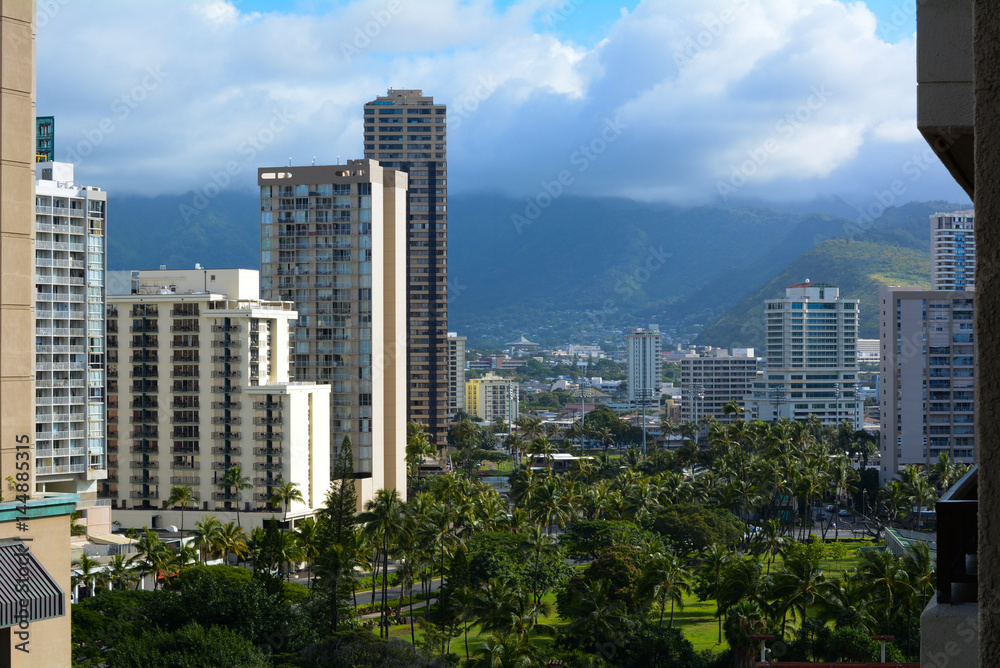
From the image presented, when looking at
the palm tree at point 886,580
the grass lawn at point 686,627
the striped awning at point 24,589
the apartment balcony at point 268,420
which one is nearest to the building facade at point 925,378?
the grass lawn at point 686,627

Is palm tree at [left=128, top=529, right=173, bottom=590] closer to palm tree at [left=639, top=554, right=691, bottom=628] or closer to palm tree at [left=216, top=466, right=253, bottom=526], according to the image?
palm tree at [left=216, top=466, right=253, bottom=526]

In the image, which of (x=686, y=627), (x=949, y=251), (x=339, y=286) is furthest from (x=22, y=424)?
(x=949, y=251)

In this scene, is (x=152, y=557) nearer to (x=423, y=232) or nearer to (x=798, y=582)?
(x=798, y=582)

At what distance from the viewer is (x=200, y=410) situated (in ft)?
266

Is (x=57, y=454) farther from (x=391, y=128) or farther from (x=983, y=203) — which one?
(x=391, y=128)

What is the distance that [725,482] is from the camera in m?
91.8

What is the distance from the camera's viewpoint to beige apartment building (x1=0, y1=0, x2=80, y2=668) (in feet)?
72.0

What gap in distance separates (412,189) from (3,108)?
127271mm

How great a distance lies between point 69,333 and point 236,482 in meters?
16.6

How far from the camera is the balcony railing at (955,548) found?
16.2 ft

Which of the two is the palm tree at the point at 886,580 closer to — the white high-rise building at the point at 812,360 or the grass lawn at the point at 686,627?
the grass lawn at the point at 686,627

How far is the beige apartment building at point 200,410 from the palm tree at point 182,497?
0.50m

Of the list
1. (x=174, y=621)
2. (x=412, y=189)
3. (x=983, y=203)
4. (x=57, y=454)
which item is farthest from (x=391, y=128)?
(x=983, y=203)

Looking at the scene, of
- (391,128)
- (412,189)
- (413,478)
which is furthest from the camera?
(391,128)
